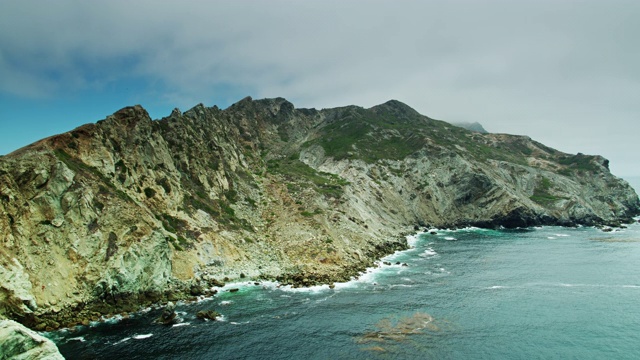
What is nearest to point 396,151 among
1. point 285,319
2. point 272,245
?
point 272,245

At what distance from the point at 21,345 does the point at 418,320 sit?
46.6m

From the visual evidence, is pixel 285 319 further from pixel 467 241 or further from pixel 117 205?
pixel 467 241

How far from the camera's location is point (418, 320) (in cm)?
5319

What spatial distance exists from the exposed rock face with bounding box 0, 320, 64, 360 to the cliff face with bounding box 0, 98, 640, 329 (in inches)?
756

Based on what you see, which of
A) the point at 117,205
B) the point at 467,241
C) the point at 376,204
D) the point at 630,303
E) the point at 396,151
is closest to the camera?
the point at 630,303

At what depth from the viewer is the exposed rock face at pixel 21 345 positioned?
29391mm

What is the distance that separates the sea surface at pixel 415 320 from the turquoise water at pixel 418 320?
15 cm

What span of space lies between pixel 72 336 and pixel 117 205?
25.2 meters

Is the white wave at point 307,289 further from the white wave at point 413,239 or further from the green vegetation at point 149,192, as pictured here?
the white wave at point 413,239

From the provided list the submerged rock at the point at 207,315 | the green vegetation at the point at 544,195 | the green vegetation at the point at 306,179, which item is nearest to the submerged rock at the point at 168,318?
the submerged rock at the point at 207,315

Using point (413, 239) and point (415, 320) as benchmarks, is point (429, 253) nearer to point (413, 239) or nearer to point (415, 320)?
point (413, 239)

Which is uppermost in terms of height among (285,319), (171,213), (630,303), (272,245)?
(171,213)

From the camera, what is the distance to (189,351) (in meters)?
43.7

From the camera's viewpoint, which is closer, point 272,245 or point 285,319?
point 285,319
